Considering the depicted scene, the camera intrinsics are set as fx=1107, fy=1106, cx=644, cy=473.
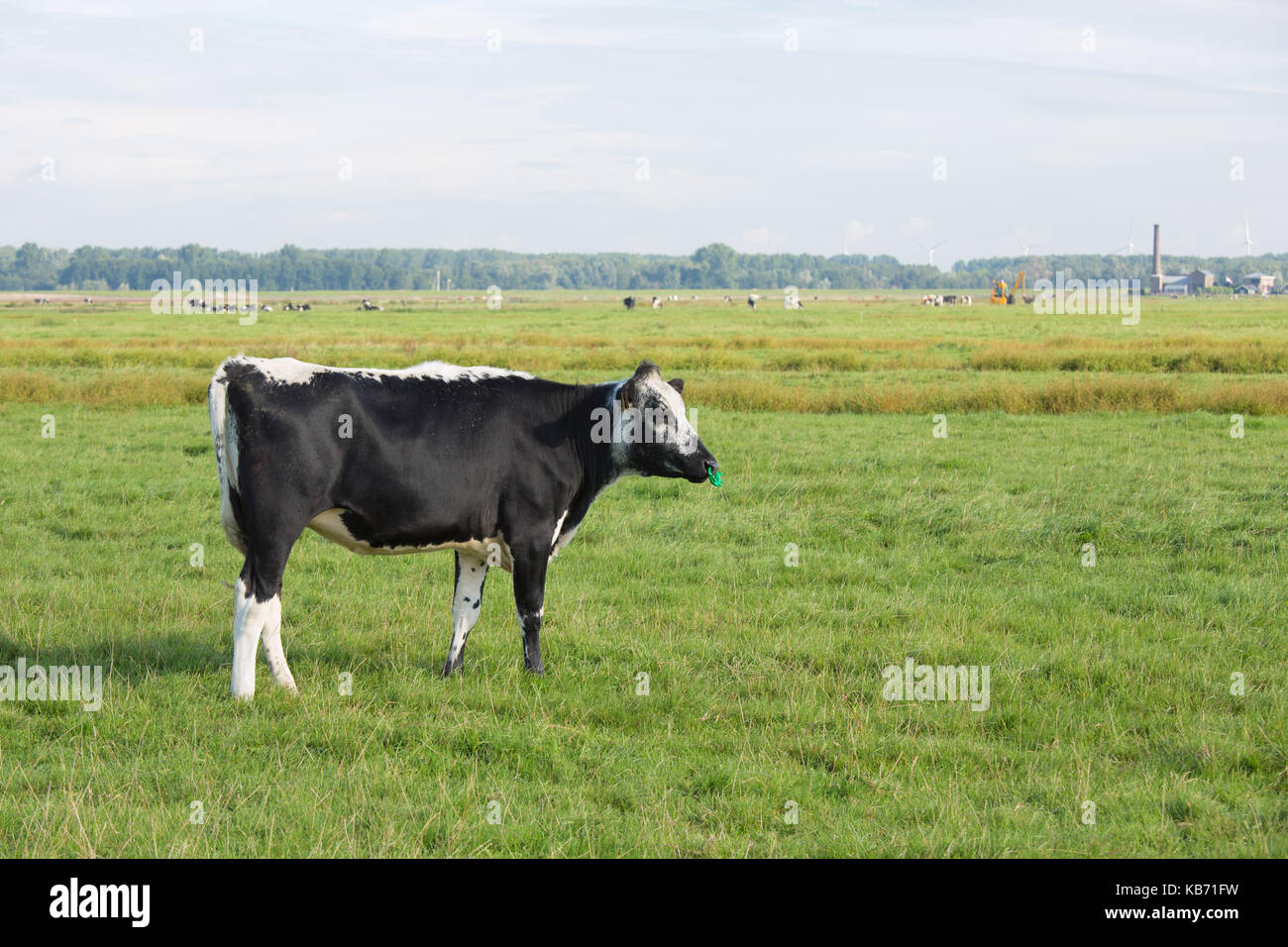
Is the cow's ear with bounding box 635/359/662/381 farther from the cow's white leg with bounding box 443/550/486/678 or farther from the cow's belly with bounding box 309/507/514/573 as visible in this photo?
the cow's white leg with bounding box 443/550/486/678

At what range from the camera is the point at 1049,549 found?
1113 cm

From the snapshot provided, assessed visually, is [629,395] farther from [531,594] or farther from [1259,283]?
[1259,283]

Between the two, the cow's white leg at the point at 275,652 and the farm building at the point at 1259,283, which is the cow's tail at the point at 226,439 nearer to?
the cow's white leg at the point at 275,652

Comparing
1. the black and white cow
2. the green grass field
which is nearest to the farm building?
the green grass field

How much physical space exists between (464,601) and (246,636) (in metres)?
1.46

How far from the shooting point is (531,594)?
7367 millimetres

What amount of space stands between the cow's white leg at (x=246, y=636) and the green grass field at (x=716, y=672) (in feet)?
0.56

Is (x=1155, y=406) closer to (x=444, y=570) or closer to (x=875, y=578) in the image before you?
(x=875, y=578)

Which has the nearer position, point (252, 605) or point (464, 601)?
point (252, 605)

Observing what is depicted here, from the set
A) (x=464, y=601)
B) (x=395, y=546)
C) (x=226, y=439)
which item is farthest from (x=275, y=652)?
(x=226, y=439)

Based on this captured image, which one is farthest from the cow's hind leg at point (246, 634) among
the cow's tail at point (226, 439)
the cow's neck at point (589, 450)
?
the cow's neck at point (589, 450)

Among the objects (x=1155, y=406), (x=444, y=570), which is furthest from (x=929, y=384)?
(x=444, y=570)

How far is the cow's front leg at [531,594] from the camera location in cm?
737
